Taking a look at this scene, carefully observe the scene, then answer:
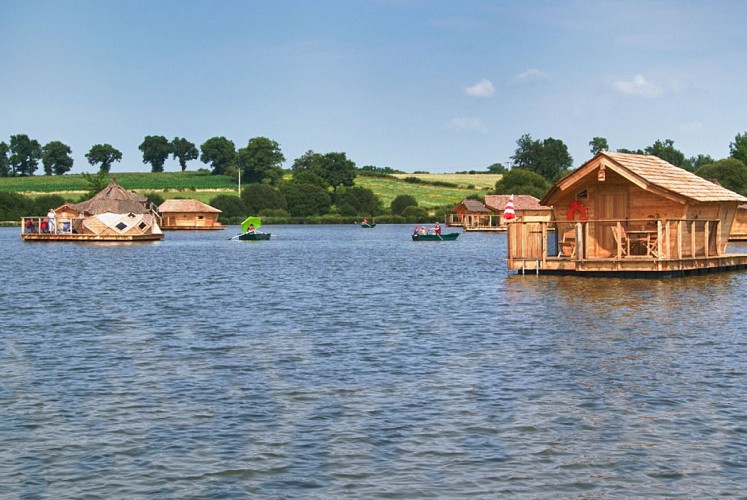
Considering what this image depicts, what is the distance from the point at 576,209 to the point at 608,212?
1918mm

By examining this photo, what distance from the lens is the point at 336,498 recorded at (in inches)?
489

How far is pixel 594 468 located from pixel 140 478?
6237 mm

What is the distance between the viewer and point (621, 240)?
145 ft

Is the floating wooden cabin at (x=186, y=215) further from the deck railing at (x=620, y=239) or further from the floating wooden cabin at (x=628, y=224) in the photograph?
the deck railing at (x=620, y=239)

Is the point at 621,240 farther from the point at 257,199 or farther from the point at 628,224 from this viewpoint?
the point at 257,199

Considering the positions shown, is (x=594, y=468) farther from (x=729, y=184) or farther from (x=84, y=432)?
(x=729, y=184)

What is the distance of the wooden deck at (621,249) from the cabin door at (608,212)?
0.05 metres

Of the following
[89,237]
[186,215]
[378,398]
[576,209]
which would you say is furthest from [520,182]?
[378,398]

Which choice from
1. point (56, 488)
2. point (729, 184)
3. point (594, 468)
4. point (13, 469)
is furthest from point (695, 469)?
point (729, 184)

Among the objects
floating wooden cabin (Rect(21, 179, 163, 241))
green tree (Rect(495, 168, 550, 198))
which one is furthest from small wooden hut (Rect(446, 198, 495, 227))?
floating wooden cabin (Rect(21, 179, 163, 241))

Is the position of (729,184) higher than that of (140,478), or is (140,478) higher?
(729,184)

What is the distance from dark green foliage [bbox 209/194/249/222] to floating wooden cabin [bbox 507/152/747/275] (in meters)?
149

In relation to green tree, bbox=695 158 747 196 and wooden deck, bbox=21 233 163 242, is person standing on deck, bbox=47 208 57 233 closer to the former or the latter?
wooden deck, bbox=21 233 163 242

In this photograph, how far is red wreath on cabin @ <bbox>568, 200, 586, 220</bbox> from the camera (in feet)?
157
